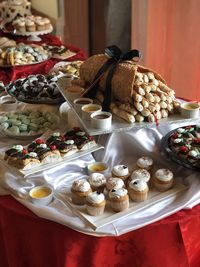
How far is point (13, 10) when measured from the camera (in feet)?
8.69

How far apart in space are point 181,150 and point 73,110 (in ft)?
1.15

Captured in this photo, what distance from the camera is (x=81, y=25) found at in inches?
136

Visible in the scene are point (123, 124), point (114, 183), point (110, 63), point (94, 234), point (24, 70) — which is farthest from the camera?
point (24, 70)

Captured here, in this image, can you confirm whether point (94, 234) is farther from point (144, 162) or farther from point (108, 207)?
point (144, 162)

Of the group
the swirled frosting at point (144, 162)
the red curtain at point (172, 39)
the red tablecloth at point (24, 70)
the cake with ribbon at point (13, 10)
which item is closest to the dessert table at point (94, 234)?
the swirled frosting at point (144, 162)

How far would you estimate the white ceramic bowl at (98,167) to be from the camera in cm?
113

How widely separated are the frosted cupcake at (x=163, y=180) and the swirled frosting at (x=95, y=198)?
0.52ft

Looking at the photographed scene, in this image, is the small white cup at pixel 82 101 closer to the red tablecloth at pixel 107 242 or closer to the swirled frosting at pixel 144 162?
the swirled frosting at pixel 144 162

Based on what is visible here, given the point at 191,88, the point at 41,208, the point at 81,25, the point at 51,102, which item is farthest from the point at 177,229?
the point at 81,25

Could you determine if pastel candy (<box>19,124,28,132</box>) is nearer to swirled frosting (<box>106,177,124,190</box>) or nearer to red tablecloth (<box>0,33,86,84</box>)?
swirled frosting (<box>106,177,124,190</box>)

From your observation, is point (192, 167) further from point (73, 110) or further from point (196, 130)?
point (73, 110)

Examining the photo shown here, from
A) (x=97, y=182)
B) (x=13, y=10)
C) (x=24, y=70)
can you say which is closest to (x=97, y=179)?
(x=97, y=182)

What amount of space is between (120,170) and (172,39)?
1713 mm

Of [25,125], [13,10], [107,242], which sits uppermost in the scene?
[13,10]
